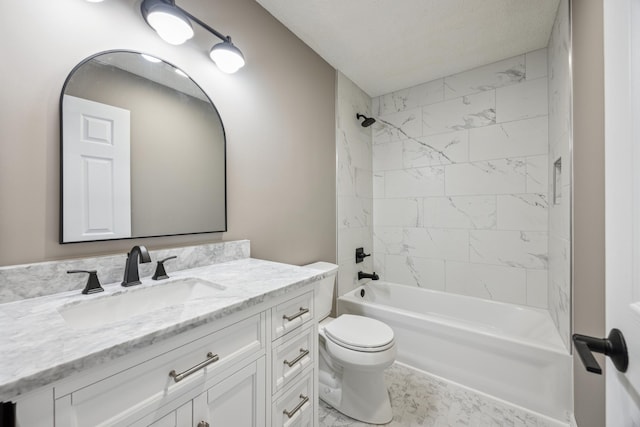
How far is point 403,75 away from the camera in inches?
96.2

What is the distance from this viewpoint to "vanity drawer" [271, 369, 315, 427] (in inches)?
38.7

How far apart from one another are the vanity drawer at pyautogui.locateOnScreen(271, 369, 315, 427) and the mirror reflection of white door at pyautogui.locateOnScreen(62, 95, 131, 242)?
3.09ft

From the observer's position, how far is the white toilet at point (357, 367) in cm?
144

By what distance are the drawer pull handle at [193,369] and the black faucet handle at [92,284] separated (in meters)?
0.48

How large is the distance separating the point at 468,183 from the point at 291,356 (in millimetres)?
2190

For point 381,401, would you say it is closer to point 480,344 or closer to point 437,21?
point 480,344

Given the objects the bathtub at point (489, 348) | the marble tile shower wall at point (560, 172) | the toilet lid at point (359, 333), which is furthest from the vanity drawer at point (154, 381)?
the marble tile shower wall at point (560, 172)

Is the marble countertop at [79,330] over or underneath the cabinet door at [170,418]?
over

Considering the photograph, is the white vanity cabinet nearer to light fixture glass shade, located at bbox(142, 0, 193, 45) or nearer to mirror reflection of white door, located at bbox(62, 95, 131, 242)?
mirror reflection of white door, located at bbox(62, 95, 131, 242)

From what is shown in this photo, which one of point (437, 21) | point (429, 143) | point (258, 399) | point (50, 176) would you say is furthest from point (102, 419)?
point (429, 143)

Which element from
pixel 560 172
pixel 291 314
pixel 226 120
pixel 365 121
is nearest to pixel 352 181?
pixel 365 121

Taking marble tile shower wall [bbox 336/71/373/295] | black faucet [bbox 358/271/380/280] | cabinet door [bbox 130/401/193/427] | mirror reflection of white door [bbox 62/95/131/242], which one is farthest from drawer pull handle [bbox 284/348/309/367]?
black faucet [bbox 358/271/380/280]

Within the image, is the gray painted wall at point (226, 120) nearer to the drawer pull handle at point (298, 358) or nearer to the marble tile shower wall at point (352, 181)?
the marble tile shower wall at point (352, 181)

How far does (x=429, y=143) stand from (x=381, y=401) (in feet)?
7.35
